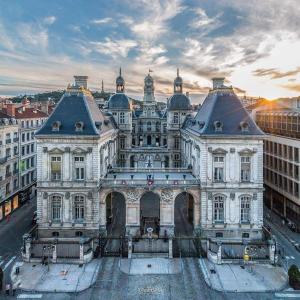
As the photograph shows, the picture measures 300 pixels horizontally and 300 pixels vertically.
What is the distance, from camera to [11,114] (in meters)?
76.2

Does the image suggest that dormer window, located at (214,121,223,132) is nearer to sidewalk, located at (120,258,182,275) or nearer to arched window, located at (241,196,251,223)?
arched window, located at (241,196,251,223)

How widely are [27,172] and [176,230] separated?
38.2 meters

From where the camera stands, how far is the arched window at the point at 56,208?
56344mm

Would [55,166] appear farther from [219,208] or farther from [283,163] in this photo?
[283,163]

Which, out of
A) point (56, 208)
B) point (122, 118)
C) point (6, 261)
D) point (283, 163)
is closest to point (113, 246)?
point (56, 208)

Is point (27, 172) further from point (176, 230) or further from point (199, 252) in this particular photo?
point (199, 252)

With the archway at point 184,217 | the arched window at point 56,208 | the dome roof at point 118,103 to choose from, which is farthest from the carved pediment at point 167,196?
the dome roof at point 118,103

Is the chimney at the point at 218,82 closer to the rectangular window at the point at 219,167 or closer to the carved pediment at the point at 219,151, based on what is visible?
the carved pediment at the point at 219,151

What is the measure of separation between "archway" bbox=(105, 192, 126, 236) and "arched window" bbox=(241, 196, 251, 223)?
18792 millimetres

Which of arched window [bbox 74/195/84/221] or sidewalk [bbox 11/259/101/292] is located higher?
arched window [bbox 74/195/84/221]

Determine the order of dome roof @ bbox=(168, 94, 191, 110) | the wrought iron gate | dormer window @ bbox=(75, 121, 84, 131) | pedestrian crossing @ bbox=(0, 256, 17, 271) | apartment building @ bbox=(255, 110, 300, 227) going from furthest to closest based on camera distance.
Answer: dome roof @ bbox=(168, 94, 191, 110), apartment building @ bbox=(255, 110, 300, 227), dormer window @ bbox=(75, 121, 84, 131), the wrought iron gate, pedestrian crossing @ bbox=(0, 256, 17, 271)

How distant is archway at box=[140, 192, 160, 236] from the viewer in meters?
58.6

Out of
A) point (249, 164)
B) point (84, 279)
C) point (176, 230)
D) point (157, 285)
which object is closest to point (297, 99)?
point (249, 164)

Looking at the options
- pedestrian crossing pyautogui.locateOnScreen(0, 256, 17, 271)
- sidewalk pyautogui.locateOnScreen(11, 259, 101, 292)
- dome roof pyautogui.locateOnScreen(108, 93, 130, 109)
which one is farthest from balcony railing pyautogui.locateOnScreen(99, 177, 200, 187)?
dome roof pyautogui.locateOnScreen(108, 93, 130, 109)
